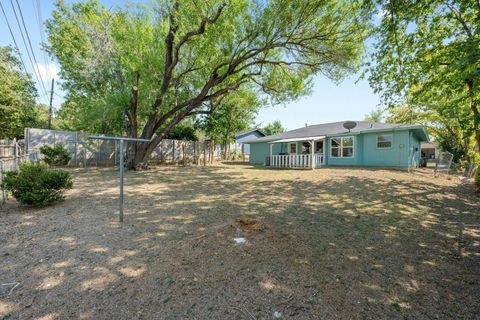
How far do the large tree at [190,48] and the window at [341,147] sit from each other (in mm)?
4881

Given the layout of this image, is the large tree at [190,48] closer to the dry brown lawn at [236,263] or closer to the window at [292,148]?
the window at [292,148]

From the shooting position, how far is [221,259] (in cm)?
274

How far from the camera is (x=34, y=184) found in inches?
182

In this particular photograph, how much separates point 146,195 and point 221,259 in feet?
13.8

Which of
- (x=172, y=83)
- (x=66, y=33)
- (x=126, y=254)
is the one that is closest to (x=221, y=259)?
(x=126, y=254)

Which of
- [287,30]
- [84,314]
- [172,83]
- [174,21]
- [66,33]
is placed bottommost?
[84,314]

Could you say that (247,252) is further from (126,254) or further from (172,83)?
(172,83)

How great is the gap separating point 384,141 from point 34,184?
16.0 meters

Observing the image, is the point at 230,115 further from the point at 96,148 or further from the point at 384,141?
the point at 384,141

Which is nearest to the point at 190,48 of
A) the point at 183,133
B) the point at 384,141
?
the point at 183,133

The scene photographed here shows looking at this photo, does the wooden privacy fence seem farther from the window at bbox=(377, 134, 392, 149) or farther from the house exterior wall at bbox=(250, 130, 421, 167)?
the window at bbox=(377, 134, 392, 149)

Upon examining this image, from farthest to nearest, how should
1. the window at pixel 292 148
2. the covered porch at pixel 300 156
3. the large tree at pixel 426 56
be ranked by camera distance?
the window at pixel 292 148 → the covered porch at pixel 300 156 → the large tree at pixel 426 56

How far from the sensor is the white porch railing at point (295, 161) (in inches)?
551

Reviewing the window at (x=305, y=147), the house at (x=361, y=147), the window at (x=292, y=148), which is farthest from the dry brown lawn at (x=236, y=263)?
the window at (x=292, y=148)
